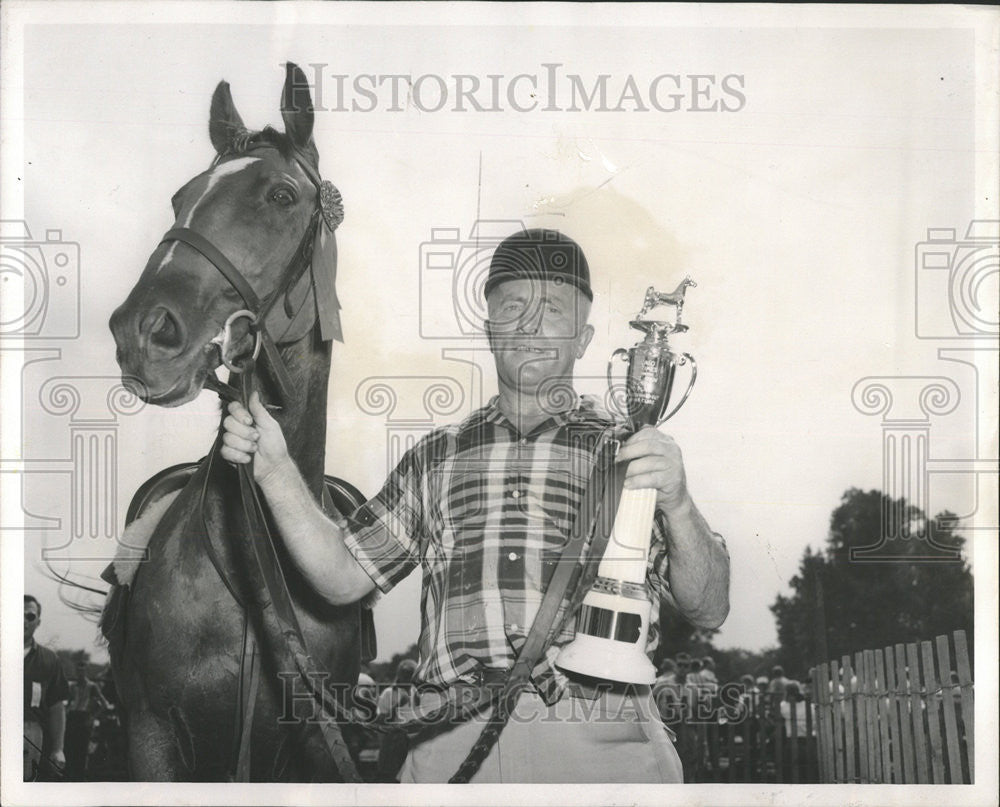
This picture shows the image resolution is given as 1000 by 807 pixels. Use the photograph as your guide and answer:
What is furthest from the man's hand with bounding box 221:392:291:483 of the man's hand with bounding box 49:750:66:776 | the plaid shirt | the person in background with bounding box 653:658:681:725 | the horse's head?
the person in background with bounding box 653:658:681:725

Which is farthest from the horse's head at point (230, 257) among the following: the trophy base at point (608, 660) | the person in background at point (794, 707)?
the person in background at point (794, 707)

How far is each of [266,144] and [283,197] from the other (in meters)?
0.19

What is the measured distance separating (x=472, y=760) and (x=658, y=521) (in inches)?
33.1

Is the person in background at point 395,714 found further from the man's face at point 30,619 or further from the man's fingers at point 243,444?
the man's face at point 30,619

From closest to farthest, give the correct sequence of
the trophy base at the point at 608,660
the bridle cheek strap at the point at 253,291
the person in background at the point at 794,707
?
the trophy base at the point at 608,660 → the bridle cheek strap at the point at 253,291 → the person in background at the point at 794,707

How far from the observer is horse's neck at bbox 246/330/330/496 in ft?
9.62

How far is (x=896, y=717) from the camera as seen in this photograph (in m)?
2.91

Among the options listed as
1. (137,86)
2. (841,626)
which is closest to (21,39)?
(137,86)

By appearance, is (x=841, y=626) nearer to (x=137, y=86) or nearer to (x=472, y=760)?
(x=472, y=760)

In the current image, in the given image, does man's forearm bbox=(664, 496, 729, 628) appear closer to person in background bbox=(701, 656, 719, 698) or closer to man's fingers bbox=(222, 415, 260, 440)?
person in background bbox=(701, 656, 719, 698)

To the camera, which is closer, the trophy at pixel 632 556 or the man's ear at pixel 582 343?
the trophy at pixel 632 556

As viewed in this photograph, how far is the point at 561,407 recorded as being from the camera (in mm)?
2965

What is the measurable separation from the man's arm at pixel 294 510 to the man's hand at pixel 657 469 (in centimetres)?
80

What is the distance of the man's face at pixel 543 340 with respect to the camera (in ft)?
9.72
